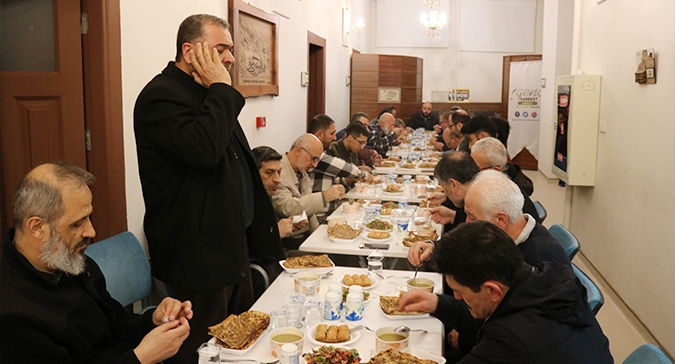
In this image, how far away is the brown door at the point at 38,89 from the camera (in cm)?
276

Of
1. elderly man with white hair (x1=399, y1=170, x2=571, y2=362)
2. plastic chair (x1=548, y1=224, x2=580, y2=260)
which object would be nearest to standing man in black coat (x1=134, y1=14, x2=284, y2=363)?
elderly man with white hair (x1=399, y1=170, x2=571, y2=362)

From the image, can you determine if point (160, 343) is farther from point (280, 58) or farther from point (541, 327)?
point (280, 58)

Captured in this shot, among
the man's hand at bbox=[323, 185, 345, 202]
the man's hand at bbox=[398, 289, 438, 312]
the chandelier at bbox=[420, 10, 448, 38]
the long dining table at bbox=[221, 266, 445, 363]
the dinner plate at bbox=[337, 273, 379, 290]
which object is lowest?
the long dining table at bbox=[221, 266, 445, 363]

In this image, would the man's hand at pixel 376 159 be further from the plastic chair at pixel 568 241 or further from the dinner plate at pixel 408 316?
the dinner plate at pixel 408 316

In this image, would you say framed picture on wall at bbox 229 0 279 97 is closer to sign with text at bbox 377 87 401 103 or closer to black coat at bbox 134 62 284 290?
black coat at bbox 134 62 284 290

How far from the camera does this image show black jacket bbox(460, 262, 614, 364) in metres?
1.75

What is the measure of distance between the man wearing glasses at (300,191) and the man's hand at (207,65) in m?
1.89

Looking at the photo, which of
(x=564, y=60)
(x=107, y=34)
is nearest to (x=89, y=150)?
(x=107, y=34)

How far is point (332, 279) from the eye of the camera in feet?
9.65

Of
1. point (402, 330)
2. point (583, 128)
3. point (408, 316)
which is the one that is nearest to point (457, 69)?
point (583, 128)

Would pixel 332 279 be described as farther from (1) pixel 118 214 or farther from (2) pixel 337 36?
(2) pixel 337 36

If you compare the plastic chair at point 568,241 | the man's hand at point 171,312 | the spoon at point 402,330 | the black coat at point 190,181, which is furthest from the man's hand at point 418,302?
the plastic chair at point 568,241

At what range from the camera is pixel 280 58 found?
646 cm

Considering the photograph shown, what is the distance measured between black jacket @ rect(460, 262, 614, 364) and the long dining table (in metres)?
0.41
